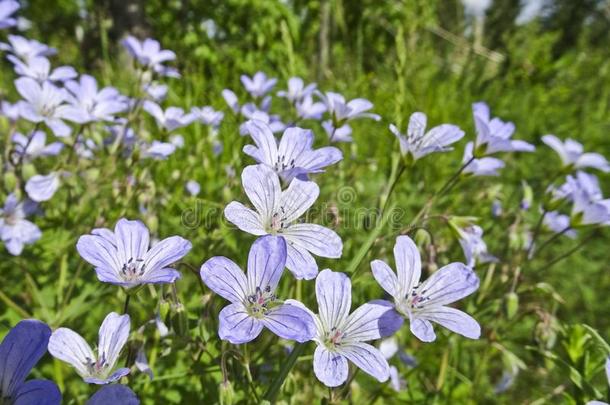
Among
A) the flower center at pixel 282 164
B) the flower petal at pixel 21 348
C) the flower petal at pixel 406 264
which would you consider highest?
the flower center at pixel 282 164

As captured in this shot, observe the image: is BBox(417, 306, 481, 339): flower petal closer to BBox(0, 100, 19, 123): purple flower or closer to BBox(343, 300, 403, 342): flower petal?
BBox(343, 300, 403, 342): flower petal

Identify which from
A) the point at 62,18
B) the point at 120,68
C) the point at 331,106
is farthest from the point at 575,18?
the point at 331,106

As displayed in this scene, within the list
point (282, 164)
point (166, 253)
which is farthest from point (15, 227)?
point (282, 164)

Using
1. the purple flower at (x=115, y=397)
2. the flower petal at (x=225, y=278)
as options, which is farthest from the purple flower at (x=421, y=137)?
the purple flower at (x=115, y=397)

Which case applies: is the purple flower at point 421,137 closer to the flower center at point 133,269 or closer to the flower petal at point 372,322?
the flower petal at point 372,322

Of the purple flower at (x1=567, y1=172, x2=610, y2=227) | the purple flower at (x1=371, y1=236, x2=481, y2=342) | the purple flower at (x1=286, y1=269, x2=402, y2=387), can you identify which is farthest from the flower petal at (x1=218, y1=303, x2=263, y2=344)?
the purple flower at (x1=567, y1=172, x2=610, y2=227)

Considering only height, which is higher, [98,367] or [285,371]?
[285,371]

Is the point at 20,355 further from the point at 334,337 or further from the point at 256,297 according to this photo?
the point at 334,337

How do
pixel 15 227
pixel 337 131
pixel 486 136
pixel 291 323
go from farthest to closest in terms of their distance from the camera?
pixel 337 131, pixel 15 227, pixel 486 136, pixel 291 323
